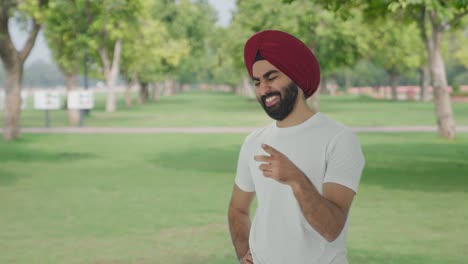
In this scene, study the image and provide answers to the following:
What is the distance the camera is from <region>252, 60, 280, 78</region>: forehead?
2.81 meters

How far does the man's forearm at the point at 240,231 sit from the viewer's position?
309 cm

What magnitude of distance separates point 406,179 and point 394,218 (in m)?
4.51

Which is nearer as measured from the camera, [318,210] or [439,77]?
[318,210]

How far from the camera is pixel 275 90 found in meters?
2.81

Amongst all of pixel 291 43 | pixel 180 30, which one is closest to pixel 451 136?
pixel 291 43

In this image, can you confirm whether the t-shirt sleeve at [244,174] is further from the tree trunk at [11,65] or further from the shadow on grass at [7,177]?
the tree trunk at [11,65]

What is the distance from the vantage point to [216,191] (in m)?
14.0

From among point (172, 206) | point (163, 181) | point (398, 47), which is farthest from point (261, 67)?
point (398, 47)

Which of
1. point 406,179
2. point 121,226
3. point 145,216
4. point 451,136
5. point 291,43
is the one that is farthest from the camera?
point 451,136

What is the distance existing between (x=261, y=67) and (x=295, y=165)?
38cm

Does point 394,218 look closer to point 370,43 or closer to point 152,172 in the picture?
point 152,172

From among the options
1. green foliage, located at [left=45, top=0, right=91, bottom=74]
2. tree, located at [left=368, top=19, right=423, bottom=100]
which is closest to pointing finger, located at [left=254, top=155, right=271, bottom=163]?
green foliage, located at [left=45, top=0, right=91, bottom=74]

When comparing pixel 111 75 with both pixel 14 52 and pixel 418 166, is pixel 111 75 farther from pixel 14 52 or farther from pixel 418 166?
pixel 418 166

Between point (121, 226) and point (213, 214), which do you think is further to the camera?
point (213, 214)
